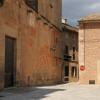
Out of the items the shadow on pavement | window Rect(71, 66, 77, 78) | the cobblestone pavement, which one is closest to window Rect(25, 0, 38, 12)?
the cobblestone pavement

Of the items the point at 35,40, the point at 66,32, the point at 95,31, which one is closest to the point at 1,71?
the point at 35,40

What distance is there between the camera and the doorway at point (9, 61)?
952 inches

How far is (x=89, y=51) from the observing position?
3766cm

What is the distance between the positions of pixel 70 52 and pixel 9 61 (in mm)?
30512

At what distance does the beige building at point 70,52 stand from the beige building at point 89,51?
1383 centimetres

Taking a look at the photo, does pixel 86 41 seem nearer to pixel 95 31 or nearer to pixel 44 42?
pixel 95 31

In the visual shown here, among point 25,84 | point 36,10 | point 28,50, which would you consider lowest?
point 25,84

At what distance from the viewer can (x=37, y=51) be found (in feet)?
103

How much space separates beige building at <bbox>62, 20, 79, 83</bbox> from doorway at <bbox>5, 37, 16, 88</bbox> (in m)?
26.6

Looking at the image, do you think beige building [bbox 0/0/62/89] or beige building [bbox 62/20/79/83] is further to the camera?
beige building [bbox 62/20/79/83]

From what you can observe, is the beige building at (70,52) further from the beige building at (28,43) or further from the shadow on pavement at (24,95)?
the shadow on pavement at (24,95)

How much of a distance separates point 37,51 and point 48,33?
217 inches

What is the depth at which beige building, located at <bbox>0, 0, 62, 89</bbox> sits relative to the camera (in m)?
23.8

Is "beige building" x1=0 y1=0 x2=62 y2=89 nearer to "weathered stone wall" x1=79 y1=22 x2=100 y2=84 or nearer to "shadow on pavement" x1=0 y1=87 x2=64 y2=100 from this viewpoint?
"shadow on pavement" x1=0 y1=87 x2=64 y2=100
